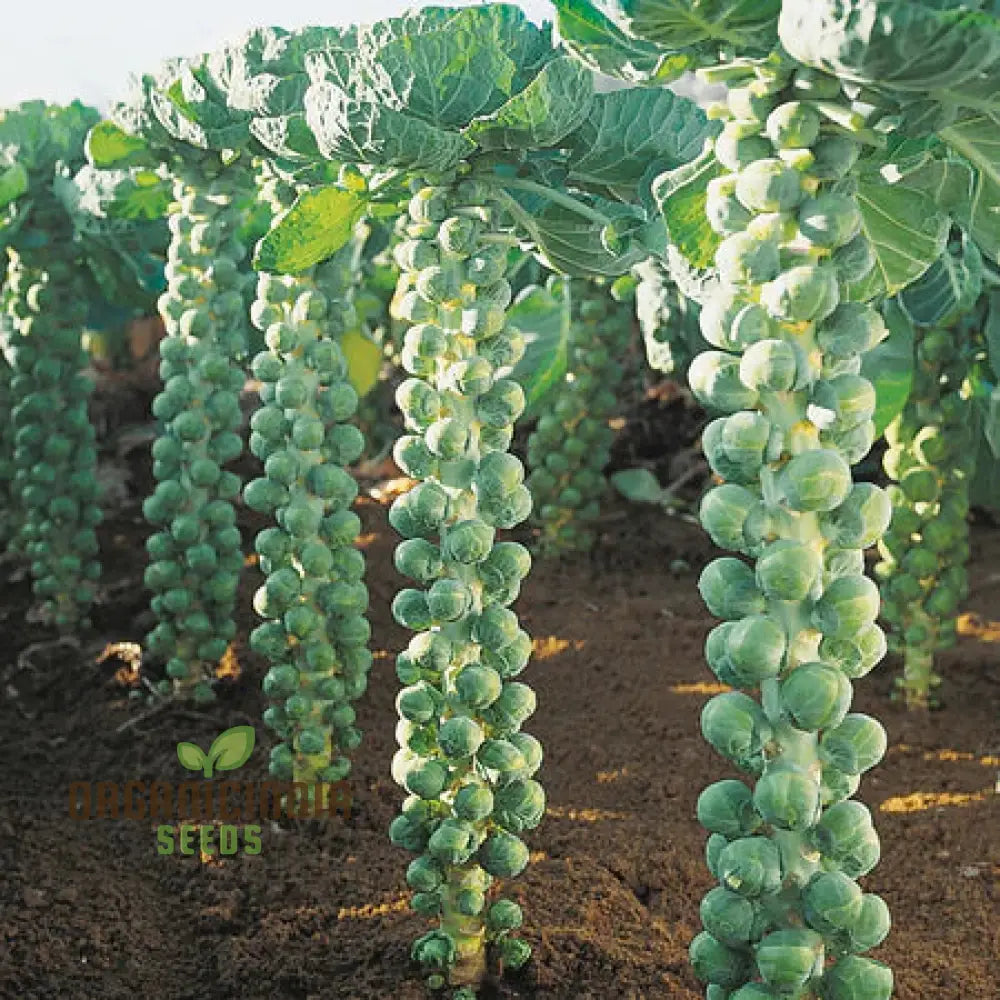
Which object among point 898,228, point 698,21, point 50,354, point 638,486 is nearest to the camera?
point 698,21

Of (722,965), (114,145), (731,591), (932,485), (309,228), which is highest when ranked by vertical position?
(114,145)

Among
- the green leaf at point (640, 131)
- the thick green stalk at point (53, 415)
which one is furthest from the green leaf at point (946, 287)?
the thick green stalk at point (53, 415)

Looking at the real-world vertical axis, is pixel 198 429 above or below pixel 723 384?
below

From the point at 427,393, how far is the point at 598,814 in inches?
50.7

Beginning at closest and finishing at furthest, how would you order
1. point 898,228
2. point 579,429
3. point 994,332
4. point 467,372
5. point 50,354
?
point 898,228
point 467,372
point 994,332
point 50,354
point 579,429

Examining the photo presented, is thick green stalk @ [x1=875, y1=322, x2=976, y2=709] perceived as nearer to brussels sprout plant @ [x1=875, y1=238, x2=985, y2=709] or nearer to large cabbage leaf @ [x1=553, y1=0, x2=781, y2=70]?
brussels sprout plant @ [x1=875, y1=238, x2=985, y2=709]

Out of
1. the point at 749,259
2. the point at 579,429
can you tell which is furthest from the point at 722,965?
the point at 579,429

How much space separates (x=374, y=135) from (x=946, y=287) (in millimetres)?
1528

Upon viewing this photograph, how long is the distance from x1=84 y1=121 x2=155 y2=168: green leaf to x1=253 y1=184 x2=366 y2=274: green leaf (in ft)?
3.60

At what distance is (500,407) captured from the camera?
2.10 metres

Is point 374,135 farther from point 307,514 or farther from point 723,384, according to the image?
point 307,514

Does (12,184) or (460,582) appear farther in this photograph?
(12,184)

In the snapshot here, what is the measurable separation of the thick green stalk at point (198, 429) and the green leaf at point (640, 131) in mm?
1265

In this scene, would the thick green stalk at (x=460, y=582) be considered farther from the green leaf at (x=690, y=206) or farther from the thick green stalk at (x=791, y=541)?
the thick green stalk at (x=791, y=541)
